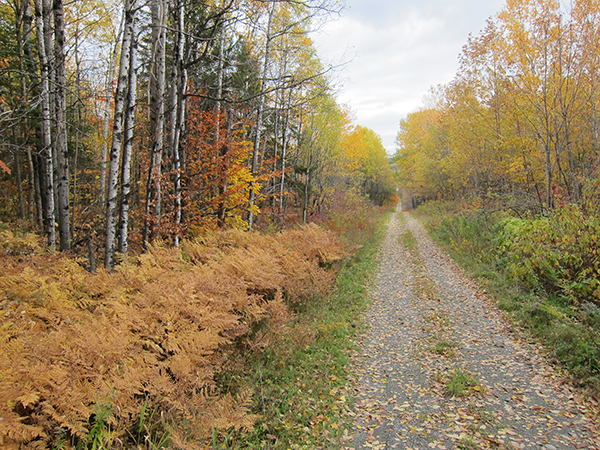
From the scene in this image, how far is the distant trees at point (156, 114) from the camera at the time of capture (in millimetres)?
6492


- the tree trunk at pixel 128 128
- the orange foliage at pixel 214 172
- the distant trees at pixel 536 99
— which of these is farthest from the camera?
the orange foliage at pixel 214 172

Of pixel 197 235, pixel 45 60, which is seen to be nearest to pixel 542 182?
pixel 197 235

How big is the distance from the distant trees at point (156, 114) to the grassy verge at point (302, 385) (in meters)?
3.72

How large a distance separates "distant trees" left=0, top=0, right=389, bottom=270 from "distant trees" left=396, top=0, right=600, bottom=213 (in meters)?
6.18

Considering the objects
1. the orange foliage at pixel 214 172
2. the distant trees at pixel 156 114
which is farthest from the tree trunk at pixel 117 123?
the orange foliage at pixel 214 172

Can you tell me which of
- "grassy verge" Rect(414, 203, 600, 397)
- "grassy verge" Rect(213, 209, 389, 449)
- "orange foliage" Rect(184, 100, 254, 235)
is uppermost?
"orange foliage" Rect(184, 100, 254, 235)

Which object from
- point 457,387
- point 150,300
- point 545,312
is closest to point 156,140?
point 150,300

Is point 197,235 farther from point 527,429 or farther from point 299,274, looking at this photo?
point 527,429

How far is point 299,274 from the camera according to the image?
24.1 ft

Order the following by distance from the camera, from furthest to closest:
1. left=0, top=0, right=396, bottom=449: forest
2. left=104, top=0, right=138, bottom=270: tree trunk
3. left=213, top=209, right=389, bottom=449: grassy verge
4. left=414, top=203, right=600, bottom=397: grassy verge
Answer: left=104, top=0, right=138, bottom=270: tree trunk → left=414, top=203, right=600, bottom=397: grassy verge → left=213, top=209, right=389, bottom=449: grassy verge → left=0, top=0, right=396, bottom=449: forest

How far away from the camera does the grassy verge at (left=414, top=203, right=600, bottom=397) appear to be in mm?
4680

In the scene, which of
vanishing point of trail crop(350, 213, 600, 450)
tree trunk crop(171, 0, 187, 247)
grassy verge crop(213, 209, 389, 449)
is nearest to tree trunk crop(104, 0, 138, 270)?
tree trunk crop(171, 0, 187, 247)

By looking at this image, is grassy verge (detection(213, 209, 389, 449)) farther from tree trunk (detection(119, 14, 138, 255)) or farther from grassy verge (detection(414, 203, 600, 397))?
tree trunk (detection(119, 14, 138, 255))

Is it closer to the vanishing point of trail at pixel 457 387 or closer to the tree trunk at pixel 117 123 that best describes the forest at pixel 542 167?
the vanishing point of trail at pixel 457 387
